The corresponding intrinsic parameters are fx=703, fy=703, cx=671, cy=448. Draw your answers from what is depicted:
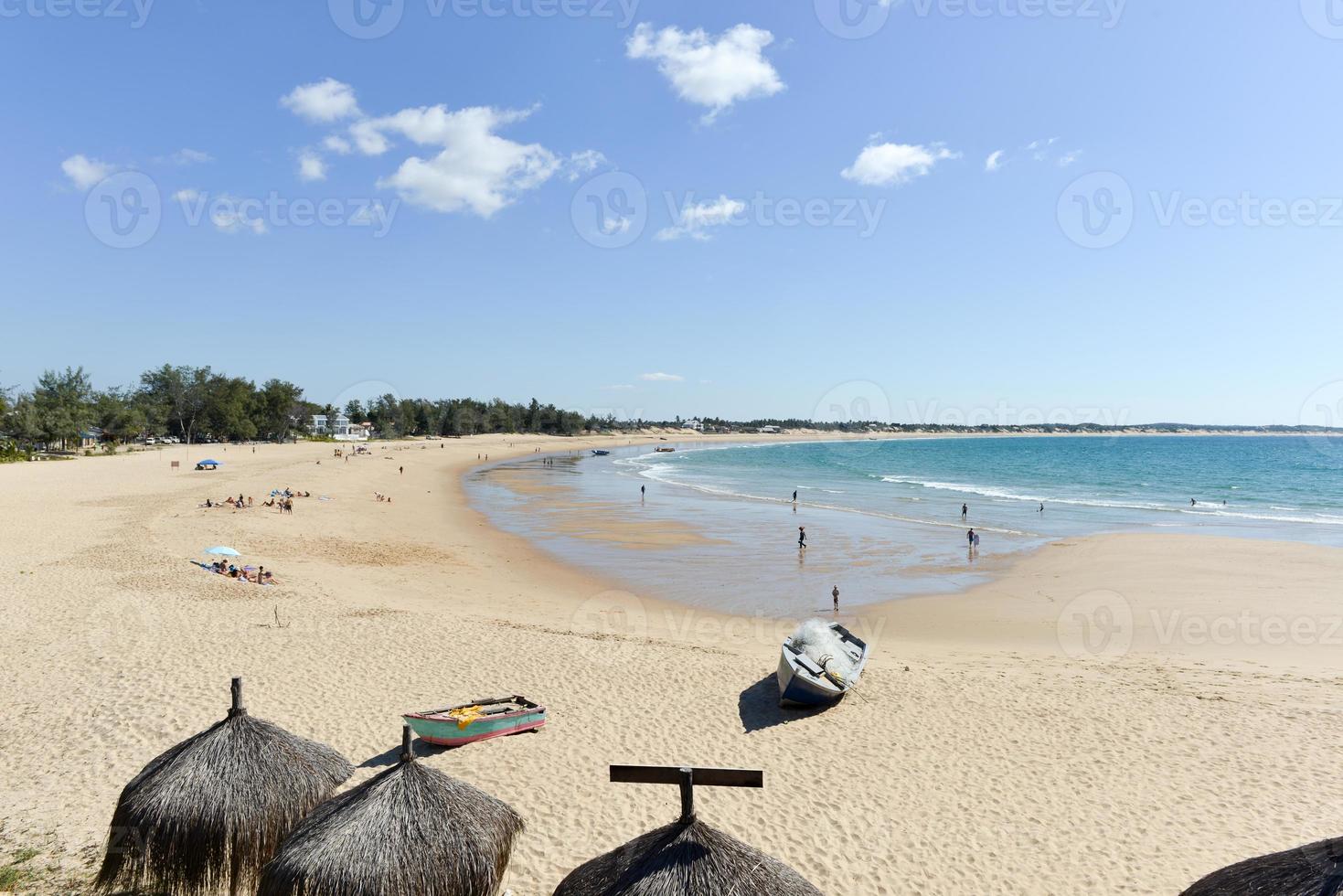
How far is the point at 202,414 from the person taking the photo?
9312 cm

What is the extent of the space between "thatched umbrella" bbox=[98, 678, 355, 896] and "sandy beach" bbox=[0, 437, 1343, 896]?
121 cm

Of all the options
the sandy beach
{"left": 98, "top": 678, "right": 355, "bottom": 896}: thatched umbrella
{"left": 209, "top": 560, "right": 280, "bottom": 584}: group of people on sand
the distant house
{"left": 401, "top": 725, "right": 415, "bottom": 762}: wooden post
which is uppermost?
the distant house

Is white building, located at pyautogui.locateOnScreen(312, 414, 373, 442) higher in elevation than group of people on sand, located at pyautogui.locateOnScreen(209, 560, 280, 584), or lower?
higher

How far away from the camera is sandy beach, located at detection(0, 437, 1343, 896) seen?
331 inches

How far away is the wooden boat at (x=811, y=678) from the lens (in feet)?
40.0

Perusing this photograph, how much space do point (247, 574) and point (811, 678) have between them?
54.4ft

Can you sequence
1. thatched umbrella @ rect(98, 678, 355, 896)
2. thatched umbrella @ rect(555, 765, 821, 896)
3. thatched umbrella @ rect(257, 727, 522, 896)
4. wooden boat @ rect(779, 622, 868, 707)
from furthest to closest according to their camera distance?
wooden boat @ rect(779, 622, 868, 707)
thatched umbrella @ rect(98, 678, 355, 896)
thatched umbrella @ rect(257, 727, 522, 896)
thatched umbrella @ rect(555, 765, 821, 896)

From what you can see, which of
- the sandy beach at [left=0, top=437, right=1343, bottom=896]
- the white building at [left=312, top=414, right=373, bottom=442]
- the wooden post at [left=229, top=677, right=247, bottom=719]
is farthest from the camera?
the white building at [left=312, top=414, right=373, bottom=442]

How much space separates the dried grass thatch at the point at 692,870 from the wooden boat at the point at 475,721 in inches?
224

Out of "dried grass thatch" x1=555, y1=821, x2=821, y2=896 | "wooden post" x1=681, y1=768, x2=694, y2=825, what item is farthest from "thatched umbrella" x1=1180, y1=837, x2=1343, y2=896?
"wooden post" x1=681, y1=768, x2=694, y2=825

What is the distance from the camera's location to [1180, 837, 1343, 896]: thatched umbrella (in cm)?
475

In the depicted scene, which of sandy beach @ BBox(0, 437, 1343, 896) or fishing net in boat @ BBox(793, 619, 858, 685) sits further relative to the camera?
fishing net in boat @ BBox(793, 619, 858, 685)

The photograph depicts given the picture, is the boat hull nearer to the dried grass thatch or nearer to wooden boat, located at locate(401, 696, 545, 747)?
wooden boat, located at locate(401, 696, 545, 747)

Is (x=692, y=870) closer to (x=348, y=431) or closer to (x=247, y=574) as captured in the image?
(x=247, y=574)
